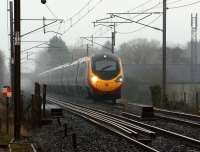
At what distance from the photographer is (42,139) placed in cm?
1678

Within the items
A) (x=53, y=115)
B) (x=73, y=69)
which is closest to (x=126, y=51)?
(x=73, y=69)

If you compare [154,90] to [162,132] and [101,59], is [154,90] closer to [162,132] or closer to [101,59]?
[101,59]

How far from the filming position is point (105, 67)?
35531 mm

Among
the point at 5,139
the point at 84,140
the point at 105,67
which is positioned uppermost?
the point at 105,67

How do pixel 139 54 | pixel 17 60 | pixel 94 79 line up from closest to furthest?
pixel 17 60
pixel 94 79
pixel 139 54

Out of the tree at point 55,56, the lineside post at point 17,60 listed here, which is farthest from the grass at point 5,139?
the tree at point 55,56

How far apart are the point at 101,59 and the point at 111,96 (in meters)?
2.69

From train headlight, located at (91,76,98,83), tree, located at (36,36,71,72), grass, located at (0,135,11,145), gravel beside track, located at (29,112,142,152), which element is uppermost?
tree, located at (36,36,71,72)

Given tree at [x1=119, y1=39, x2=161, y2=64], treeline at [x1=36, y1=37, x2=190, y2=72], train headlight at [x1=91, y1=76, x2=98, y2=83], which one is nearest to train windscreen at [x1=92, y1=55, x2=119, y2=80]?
train headlight at [x1=91, y1=76, x2=98, y2=83]

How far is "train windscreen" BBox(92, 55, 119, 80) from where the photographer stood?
35375 millimetres

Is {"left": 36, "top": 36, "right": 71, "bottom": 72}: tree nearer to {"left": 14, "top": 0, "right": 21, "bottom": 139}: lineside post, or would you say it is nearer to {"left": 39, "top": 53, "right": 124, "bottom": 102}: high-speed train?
{"left": 39, "top": 53, "right": 124, "bottom": 102}: high-speed train

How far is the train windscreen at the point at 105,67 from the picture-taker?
3538 cm

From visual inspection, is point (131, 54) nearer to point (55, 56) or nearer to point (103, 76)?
point (55, 56)

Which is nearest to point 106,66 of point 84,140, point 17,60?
point 17,60
